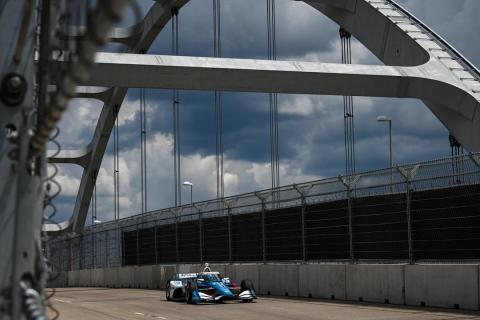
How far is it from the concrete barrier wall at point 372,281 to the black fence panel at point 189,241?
1.02 m

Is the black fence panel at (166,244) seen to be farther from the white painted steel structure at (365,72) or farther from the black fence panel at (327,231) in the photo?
the black fence panel at (327,231)

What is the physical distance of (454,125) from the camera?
27.5 m

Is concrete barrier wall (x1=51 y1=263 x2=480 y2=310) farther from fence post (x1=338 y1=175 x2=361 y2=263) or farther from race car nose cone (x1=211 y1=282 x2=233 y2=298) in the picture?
race car nose cone (x1=211 y1=282 x2=233 y2=298)

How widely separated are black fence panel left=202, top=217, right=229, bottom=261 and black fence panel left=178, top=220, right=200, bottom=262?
2.75 feet

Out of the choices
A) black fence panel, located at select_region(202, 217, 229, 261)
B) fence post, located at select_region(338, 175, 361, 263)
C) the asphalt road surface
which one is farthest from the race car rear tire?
black fence panel, located at select_region(202, 217, 229, 261)

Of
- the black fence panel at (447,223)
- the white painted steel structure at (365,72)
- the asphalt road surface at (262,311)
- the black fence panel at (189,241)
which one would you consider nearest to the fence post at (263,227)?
the white painted steel structure at (365,72)

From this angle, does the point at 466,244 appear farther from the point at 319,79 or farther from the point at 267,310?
the point at 319,79

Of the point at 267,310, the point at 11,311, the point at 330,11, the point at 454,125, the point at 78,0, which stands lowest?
the point at 267,310

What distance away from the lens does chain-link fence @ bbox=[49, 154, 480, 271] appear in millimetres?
18688

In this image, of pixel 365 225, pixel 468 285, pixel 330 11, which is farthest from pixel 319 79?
pixel 468 285

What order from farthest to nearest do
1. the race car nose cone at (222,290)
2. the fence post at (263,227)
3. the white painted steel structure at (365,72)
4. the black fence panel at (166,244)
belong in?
the black fence panel at (166,244)
the fence post at (263,227)
the white painted steel structure at (365,72)
the race car nose cone at (222,290)

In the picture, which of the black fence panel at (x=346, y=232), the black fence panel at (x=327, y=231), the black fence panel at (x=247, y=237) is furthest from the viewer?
the black fence panel at (x=247, y=237)

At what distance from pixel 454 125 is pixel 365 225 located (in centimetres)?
688

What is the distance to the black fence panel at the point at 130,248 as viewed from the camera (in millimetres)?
41125
